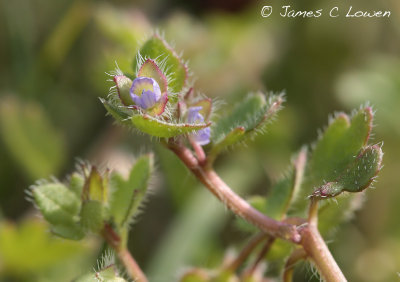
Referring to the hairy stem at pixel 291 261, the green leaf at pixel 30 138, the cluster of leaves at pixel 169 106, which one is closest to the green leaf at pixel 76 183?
the cluster of leaves at pixel 169 106

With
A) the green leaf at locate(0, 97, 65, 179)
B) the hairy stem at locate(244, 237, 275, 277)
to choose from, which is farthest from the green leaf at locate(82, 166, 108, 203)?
the green leaf at locate(0, 97, 65, 179)

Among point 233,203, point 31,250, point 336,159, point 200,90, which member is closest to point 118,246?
point 233,203

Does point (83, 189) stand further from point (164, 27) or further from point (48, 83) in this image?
point (48, 83)

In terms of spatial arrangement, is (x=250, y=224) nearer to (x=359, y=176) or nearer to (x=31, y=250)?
(x=359, y=176)

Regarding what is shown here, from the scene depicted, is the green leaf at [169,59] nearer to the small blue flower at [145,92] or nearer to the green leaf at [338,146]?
the small blue flower at [145,92]

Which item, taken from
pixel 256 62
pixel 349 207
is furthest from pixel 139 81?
pixel 256 62

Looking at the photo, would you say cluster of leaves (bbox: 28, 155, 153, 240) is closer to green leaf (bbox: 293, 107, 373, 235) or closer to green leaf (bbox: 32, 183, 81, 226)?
green leaf (bbox: 32, 183, 81, 226)
